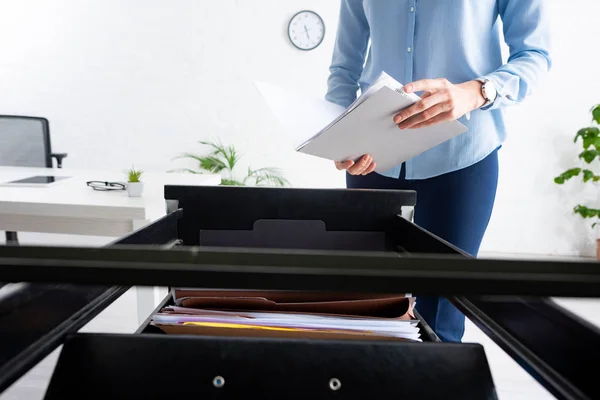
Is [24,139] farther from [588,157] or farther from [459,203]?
[588,157]

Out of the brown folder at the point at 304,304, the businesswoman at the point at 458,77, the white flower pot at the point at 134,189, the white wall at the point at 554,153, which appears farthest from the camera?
the white wall at the point at 554,153

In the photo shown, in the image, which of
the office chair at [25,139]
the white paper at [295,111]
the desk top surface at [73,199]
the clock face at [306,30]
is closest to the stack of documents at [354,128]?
the white paper at [295,111]

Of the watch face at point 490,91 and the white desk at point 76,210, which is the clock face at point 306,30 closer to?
the white desk at point 76,210

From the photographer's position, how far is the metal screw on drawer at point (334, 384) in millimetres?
364

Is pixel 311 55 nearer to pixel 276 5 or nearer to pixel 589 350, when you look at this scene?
pixel 276 5

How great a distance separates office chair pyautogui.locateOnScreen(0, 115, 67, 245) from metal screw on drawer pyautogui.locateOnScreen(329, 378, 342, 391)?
9.39ft

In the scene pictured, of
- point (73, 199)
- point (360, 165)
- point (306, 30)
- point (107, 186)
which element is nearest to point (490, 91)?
point (360, 165)

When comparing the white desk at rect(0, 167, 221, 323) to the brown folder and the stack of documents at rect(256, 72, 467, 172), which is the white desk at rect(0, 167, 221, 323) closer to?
the stack of documents at rect(256, 72, 467, 172)

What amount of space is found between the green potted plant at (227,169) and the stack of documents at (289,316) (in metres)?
3.07

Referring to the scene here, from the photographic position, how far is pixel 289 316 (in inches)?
18.9

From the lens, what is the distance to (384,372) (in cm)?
37

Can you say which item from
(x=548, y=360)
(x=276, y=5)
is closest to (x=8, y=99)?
(x=276, y=5)

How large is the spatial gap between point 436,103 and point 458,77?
1.10 feet

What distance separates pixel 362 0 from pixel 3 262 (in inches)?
48.3
